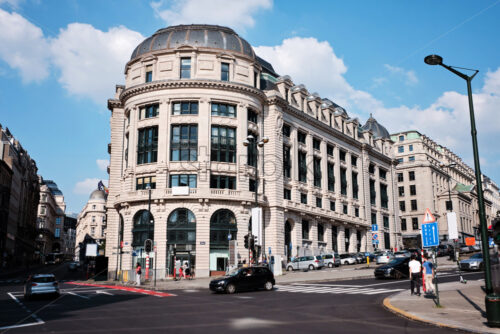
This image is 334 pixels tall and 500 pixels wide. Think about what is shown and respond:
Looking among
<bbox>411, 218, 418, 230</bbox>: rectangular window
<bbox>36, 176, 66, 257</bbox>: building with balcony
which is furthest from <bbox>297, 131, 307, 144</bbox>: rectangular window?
<bbox>36, 176, 66, 257</bbox>: building with balcony

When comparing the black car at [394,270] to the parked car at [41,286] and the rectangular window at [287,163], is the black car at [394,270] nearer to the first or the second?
the parked car at [41,286]

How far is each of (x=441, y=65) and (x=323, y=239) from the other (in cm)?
4948

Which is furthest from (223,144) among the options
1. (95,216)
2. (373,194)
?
(95,216)

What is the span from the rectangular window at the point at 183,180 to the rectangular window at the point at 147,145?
11.2 feet

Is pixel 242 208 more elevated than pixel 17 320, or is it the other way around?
pixel 242 208

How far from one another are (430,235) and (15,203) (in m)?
94.2

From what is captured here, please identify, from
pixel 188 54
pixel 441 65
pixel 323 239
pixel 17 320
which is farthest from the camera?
pixel 323 239

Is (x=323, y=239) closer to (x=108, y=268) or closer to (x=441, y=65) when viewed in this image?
(x=108, y=268)

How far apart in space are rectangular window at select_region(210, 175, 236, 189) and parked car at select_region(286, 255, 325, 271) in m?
10.9

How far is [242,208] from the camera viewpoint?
49.5 m

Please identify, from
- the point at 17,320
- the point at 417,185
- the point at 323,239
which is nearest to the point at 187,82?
the point at 323,239

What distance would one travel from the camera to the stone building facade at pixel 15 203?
263 feet

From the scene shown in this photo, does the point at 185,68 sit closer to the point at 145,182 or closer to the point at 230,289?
the point at 145,182

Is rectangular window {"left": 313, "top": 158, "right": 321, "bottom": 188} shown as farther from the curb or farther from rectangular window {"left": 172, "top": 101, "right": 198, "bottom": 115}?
the curb
